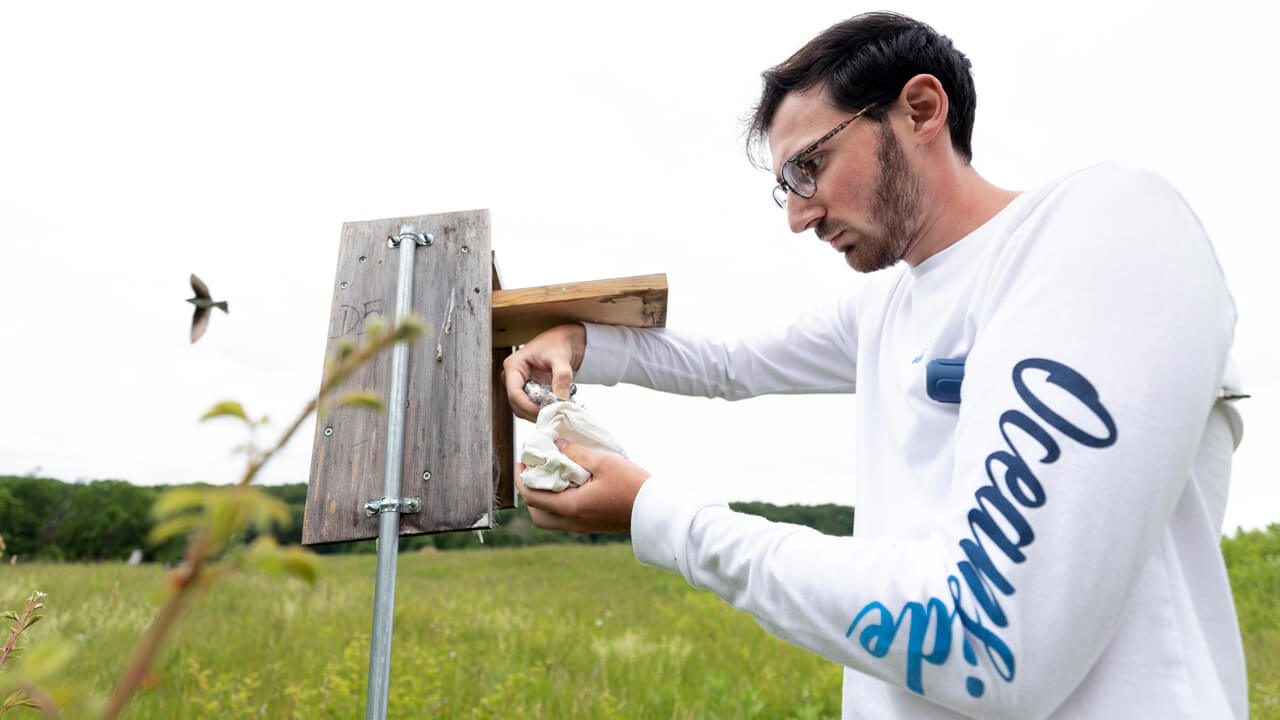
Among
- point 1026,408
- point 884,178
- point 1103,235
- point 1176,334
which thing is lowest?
point 1026,408

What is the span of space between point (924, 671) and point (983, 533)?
0.84ft

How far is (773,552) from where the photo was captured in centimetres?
143

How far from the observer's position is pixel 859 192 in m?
2.12

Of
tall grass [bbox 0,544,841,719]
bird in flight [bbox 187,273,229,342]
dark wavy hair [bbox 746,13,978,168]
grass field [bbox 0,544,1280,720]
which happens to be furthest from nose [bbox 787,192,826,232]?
tall grass [bbox 0,544,841,719]

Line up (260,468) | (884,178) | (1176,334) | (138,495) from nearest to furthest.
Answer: (260,468)
(1176,334)
(884,178)
(138,495)

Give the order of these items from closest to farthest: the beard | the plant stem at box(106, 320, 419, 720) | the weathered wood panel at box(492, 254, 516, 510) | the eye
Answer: the plant stem at box(106, 320, 419, 720)
the beard
the eye
the weathered wood panel at box(492, 254, 516, 510)

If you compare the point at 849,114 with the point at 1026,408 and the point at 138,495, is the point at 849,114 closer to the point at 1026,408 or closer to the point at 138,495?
the point at 1026,408

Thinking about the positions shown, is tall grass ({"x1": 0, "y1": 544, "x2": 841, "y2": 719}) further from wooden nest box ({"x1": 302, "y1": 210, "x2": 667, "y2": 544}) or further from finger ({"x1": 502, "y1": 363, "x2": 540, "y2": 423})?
finger ({"x1": 502, "y1": 363, "x2": 540, "y2": 423})

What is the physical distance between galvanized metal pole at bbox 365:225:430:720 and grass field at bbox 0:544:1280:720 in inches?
52.8

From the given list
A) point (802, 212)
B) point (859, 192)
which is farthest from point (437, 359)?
point (859, 192)

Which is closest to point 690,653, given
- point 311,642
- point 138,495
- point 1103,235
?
point 311,642

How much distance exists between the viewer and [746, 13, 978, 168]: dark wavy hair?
2182mm

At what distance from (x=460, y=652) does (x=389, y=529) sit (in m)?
3.63

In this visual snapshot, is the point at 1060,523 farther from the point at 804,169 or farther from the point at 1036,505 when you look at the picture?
the point at 804,169
